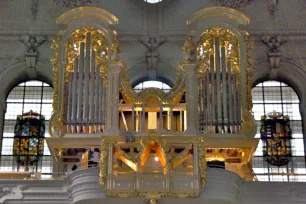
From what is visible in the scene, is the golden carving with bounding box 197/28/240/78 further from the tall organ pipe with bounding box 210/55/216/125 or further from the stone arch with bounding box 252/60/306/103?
the stone arch with bounding box 252/60/306/103

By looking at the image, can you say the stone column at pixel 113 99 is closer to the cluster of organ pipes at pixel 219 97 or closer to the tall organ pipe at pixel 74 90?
the tall organ pipe at pixel 74 90

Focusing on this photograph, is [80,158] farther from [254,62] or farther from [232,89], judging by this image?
[254,62]

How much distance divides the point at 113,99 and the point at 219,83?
3.13m

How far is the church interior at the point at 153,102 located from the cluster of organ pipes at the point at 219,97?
32 millimetres

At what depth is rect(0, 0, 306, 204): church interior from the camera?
18719mm

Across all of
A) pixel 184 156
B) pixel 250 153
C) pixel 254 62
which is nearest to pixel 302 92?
pixel 254 62

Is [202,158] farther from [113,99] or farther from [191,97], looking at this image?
[113,99]

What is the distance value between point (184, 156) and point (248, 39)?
192 inches

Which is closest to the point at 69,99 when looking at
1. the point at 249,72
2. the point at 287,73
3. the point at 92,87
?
the point at 92,87

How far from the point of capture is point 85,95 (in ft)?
69.2

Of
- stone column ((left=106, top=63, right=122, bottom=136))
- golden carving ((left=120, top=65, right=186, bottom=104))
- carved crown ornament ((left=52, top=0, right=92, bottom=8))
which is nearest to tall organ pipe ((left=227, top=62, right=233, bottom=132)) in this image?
golden carving ((left=120, top=65, right=186, bottom=104))

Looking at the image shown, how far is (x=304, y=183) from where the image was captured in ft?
64.5

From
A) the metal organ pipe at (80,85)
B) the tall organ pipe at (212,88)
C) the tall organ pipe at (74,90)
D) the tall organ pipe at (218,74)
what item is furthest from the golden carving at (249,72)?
the tall organ pipe at (74,90)

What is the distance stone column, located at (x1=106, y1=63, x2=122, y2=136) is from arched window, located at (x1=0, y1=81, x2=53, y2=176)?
3591 mm
